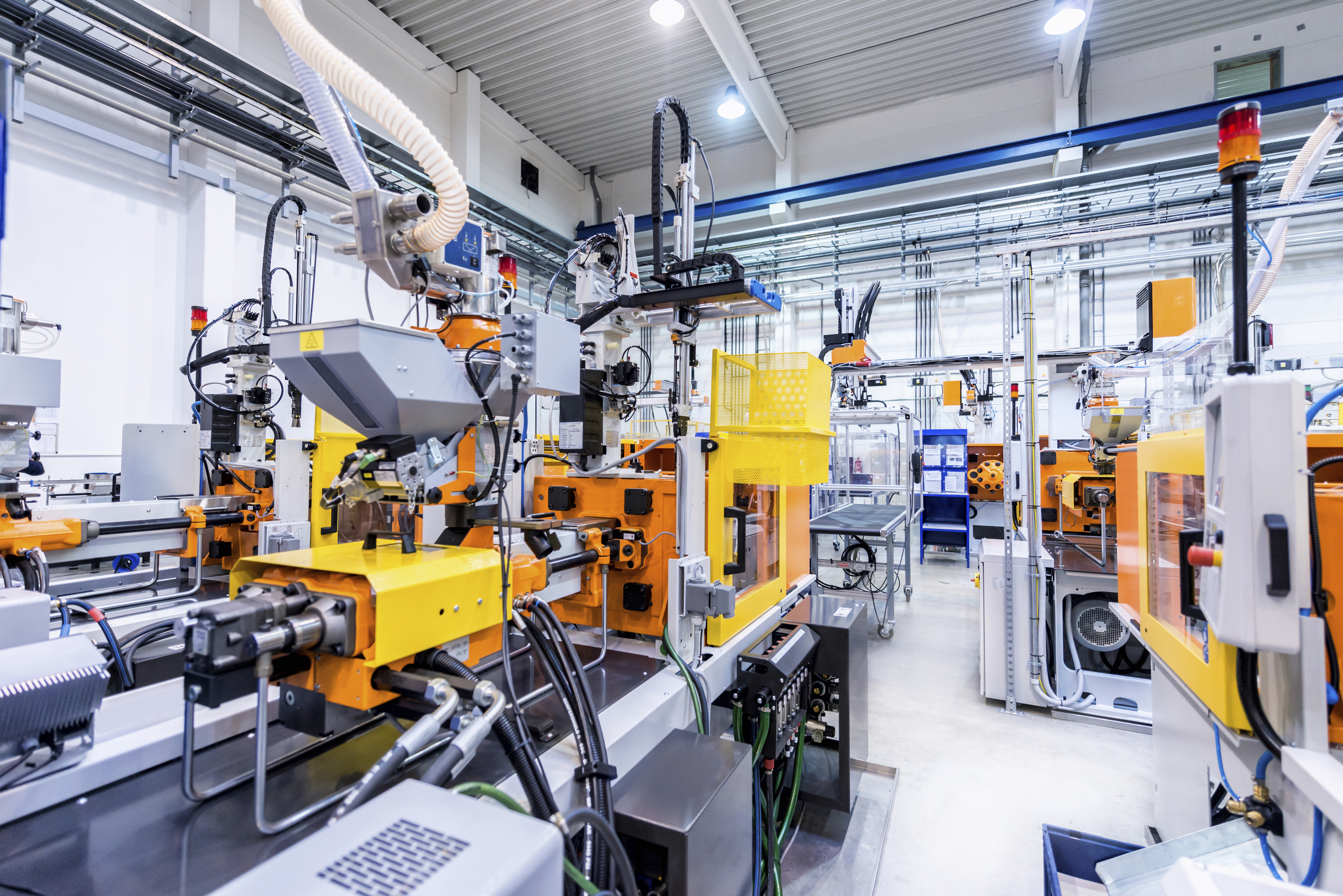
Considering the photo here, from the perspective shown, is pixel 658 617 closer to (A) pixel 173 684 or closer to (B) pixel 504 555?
(B) pixel 504 555

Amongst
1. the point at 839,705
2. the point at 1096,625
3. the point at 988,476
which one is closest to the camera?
the point at 839,705

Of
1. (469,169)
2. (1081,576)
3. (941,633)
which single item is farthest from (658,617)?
(469,169)

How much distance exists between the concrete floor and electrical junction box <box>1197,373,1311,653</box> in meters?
1.45

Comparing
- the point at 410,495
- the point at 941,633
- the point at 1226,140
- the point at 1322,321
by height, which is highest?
the point at 1322,321

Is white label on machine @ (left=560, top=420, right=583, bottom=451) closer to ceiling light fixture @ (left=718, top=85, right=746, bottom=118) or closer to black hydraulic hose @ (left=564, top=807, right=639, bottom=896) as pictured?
black hydraulic hose @ (left=564, top=807, right=639, bottom=896)

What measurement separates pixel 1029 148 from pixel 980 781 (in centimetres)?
605

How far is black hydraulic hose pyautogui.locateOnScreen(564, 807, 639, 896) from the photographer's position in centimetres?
96

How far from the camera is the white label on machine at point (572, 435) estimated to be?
2240 millimetres

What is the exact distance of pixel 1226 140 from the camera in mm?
1378

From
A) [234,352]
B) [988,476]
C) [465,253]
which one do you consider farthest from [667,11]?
[988,476]

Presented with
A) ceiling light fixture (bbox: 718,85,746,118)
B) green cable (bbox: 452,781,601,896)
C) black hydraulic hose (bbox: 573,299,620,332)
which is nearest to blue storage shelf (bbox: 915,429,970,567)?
ceiling light fixture (bbox: 718,85,746,118)

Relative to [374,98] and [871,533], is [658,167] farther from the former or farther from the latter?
[871,533]

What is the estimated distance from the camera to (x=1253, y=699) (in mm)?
1301

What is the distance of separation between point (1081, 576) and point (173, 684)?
4196 millimetres
